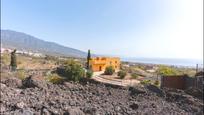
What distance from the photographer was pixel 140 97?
13703 millimetres

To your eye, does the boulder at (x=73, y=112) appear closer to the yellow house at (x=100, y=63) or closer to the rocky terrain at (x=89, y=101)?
the rocky terrain at (x=89, y=101)

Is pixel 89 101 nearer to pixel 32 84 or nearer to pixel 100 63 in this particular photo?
pixel 32 84

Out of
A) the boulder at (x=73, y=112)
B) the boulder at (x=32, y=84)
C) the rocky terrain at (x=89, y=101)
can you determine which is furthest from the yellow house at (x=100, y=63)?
the boulder at (x=73, y=112)

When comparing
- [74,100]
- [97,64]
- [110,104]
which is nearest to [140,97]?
[110,104]

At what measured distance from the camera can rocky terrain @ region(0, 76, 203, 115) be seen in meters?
10.6

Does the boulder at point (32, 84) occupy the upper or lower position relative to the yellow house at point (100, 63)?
lower

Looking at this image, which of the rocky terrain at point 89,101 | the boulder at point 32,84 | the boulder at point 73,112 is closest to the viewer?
the boulder at point 73,112

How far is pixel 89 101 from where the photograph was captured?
12.4 m

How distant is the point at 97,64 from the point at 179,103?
81.7 feet

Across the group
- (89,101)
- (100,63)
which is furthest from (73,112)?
(100,63)

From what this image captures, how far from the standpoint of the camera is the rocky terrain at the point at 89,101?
34.7 feet

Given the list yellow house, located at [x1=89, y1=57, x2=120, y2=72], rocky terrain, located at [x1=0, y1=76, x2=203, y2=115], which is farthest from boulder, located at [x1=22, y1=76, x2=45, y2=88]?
yellow house, located at [x1=89, y1=57, x2=120, y2=72]

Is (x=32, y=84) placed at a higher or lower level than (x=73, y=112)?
higher

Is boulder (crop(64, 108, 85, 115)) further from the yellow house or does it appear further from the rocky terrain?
the yellow house
